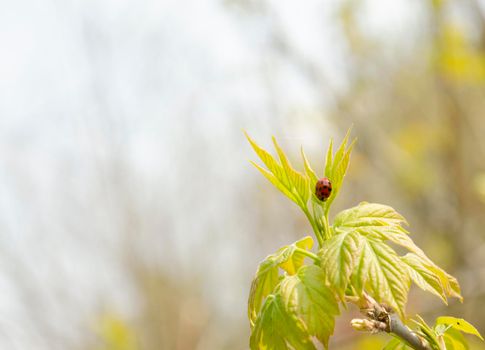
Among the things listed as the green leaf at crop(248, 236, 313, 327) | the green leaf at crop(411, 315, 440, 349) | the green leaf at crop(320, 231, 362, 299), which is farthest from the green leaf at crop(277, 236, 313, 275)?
the green leaf at crop(411, 315, 440, 349)

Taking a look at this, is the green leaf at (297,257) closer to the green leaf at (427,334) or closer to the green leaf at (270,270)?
the green leaf at (270,270)

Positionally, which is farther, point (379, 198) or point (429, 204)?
point (379, 198)

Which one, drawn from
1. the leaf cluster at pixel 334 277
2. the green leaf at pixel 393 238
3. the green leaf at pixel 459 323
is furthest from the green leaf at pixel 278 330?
the green leaf at pixel 459 323

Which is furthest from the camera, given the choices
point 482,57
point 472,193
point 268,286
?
point 472,193

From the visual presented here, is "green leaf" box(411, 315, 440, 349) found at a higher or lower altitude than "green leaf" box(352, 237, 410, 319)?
lower

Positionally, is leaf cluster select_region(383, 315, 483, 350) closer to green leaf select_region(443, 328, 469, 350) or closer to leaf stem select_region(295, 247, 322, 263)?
green leaf select_region(443, 328, 469, 350)

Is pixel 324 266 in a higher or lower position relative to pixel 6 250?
lower

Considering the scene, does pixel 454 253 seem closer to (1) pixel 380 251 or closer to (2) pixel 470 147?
(2) pixel 470 147

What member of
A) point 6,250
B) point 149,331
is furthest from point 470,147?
point 6,250
